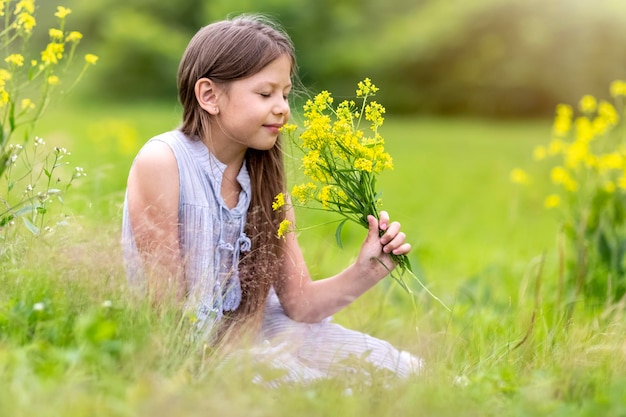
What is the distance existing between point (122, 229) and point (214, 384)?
75cm

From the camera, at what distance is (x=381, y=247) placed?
249 cm

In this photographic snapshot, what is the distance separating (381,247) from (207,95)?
704mm

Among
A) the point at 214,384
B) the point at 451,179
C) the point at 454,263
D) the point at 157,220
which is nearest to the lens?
the point at 214,384

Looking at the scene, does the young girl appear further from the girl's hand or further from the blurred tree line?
the blurred tree line

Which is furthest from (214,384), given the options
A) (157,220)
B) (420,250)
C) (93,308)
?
(420,250)

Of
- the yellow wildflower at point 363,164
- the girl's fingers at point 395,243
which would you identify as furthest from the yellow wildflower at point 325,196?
the girl's fingers at point 395,243

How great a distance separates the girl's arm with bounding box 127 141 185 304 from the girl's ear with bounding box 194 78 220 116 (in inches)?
6.8

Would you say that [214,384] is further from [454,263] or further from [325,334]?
[454,263]

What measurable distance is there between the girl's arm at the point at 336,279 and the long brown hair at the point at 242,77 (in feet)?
0.21

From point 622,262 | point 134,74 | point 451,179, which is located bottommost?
point 134,74

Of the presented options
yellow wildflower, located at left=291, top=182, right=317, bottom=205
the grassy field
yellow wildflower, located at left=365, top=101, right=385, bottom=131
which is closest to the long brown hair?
the grassy field

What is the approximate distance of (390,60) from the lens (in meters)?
19.6

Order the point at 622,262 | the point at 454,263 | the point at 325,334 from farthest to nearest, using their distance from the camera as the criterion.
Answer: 1. the point at 454,263
2. the point at 622,262
3. the point at 325,334

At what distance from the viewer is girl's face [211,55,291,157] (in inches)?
101
